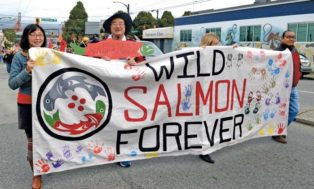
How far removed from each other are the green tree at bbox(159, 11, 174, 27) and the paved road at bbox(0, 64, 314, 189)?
59.0 metres

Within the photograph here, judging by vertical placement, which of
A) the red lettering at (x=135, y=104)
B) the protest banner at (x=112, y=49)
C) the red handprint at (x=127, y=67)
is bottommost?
the red lettering at (x=135, y=104)

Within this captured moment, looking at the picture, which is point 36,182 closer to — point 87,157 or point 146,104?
point 87,157

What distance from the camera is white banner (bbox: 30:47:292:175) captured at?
11.3 ft

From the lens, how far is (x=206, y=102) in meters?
4.24

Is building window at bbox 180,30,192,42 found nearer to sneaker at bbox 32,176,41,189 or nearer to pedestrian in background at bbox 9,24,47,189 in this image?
pedestrian in background at bbox 9,24,47,189

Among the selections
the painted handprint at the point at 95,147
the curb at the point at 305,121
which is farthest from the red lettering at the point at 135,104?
the curb at the point at 305,121

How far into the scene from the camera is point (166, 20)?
63125 millimetres

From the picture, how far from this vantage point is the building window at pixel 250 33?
27591 mm

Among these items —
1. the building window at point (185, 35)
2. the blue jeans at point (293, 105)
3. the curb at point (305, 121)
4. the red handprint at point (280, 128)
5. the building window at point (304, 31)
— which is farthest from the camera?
the building window at point (185, 35)

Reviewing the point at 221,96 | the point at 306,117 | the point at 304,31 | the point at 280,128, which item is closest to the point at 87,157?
the point at 221,96

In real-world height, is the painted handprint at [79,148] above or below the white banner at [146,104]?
below

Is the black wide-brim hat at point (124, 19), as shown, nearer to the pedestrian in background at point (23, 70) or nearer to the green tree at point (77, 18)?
the pedestrian in background at point (23, 70)

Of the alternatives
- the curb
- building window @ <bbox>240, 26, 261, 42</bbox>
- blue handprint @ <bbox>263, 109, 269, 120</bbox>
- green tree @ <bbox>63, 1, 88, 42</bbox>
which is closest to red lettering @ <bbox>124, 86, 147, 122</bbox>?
blue handprint @ <bbox>263, 109, 269, 120</bbox>

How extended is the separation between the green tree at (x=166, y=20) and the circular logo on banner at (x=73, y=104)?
59.8 m
